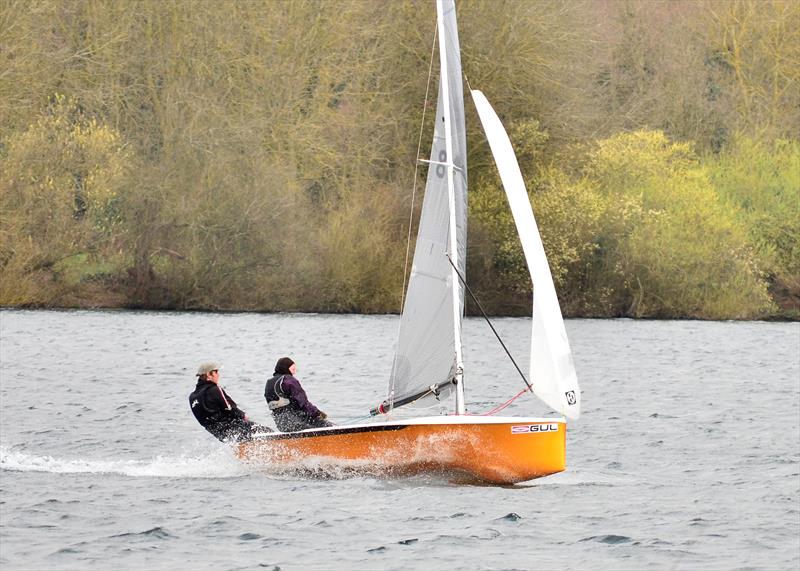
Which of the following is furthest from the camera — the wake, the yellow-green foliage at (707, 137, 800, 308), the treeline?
the yellow-green foliage at (707, 137, 800, 308)

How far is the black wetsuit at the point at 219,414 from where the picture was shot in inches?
675

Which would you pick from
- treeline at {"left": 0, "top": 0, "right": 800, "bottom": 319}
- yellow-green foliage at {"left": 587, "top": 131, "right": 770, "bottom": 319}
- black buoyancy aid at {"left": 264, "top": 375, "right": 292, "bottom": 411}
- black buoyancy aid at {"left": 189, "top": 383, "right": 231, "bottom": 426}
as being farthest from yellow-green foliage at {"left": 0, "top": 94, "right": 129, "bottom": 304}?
black buoyancy aid at {"left": 264, "top": 375, "right": 292, "bottom": 411}

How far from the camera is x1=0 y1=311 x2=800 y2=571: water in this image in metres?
14.0

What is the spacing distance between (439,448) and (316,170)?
33.6 metres

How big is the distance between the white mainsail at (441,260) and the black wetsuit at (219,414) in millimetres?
1826

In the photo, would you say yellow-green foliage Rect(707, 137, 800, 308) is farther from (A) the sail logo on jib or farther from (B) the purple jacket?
(B) the purple jacket

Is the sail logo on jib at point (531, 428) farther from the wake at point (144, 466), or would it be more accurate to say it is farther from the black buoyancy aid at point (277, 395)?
the wake at point (144, 466)


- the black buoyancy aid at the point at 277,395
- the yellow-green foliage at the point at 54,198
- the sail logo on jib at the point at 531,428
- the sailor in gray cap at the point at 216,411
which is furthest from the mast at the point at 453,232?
the yellow-green foliage at the point at 54,198

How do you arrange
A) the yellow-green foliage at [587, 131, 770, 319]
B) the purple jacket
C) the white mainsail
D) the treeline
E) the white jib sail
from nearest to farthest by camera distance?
1. the white jib sail
2. the purple jacket
3. the white mainsail
4. the treeline
5. the yellow-green foliage at [587, 131, 770, 319]

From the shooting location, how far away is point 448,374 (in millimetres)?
17438

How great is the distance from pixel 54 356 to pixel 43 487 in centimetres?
1857

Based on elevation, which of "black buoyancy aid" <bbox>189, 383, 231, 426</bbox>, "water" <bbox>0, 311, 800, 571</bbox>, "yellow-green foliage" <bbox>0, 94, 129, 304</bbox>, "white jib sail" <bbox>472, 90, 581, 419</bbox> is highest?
"yellow-green foliage" <bbox>0, 94, 129, 304</bbox>

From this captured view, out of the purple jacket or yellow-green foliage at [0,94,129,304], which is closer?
the purple jacket

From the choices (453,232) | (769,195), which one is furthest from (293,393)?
(769,195)
